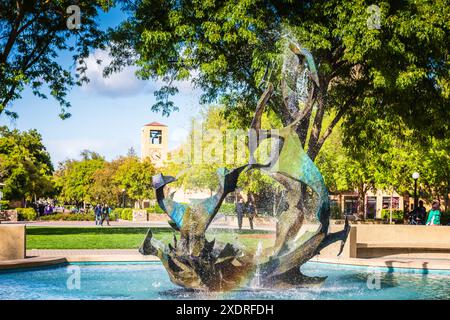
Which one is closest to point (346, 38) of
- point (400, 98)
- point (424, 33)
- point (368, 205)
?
point (424, 33)

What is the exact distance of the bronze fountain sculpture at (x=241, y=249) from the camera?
10.6 m

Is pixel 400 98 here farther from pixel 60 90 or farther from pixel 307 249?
pixel 60 90

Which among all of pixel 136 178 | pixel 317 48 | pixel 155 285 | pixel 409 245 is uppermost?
pixel 317 48

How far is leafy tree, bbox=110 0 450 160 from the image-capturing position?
61.3 ft

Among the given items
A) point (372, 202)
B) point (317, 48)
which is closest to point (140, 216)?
point (372, 202)

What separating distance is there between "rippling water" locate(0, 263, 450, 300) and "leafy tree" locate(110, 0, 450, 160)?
514 centimetres

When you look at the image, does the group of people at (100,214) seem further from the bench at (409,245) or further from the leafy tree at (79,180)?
the leafy tree at (79,180)

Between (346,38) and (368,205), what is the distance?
196ft

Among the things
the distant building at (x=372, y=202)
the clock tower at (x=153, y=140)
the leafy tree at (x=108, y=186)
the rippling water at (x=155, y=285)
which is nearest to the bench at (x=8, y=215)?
the leafy tree at (x=108, y=186)

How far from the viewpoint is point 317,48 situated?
62.6 ft

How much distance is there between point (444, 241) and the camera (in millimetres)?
19094

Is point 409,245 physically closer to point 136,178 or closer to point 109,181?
point 136,178

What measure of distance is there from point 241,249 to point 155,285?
7.31 feet

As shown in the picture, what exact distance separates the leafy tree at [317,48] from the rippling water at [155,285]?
5140 mm
